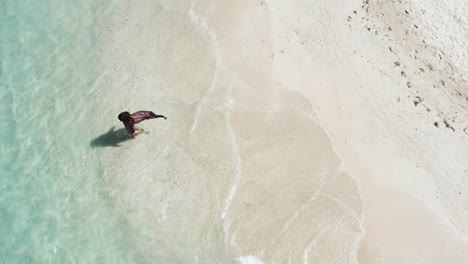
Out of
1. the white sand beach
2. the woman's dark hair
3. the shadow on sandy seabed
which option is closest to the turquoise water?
the shadow on sandy seabed

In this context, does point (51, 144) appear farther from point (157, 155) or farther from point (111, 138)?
point (157, 155)

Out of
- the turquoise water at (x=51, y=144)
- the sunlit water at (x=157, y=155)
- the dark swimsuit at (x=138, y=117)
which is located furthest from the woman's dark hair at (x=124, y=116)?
A: the turquoise water at (x=51, y=144)

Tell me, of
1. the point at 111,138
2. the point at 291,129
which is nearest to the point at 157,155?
the point at 111,138

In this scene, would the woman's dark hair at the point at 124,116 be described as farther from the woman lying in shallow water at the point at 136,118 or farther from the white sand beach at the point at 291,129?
the white sand beach at the point at 291,129

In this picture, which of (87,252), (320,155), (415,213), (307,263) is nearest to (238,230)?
(307,263)

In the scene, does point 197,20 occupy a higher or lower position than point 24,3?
higher

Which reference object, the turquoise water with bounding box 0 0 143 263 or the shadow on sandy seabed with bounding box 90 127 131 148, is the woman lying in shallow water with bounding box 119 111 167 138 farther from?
the turquoise water with bounding box 0 0 143 263

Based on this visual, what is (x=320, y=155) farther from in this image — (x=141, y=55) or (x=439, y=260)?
(x=141, y=55)
